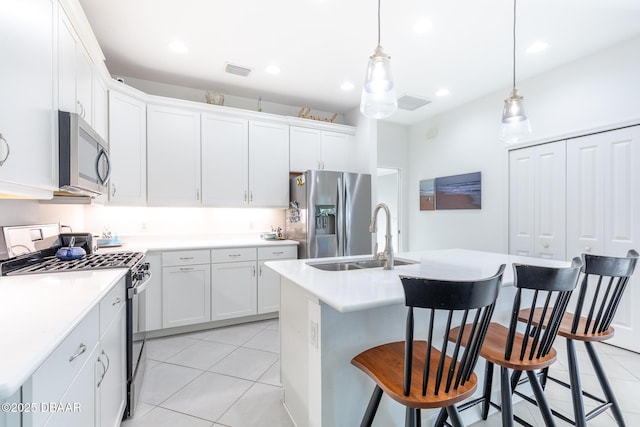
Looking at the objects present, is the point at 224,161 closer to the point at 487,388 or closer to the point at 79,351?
the point at 79,351

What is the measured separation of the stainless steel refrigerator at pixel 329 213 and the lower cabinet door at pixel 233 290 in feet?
2.26

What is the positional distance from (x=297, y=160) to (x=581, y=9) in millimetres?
3010

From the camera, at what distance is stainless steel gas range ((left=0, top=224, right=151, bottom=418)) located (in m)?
1.69

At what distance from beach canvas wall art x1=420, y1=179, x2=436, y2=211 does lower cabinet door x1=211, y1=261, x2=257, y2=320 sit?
3039 millimetres

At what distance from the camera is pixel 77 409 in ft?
3.36

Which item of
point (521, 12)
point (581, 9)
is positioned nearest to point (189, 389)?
point (521, 12)

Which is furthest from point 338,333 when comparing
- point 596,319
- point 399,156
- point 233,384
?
point 399,156

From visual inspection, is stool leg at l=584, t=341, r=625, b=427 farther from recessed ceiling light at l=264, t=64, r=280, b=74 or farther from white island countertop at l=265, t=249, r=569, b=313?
recessed ceiling light at l=264, t=64, r=280, b=74

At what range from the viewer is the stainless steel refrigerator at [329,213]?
354cm

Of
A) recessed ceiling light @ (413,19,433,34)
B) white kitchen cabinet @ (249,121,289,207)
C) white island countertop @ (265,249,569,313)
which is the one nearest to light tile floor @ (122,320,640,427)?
white island countertop @ (265,249,569,313)

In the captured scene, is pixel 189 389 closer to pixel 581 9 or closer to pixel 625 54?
pixel 581 9

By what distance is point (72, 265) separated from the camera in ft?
5.84

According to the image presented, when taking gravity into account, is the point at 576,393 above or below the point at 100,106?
below

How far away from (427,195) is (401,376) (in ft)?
13.6
